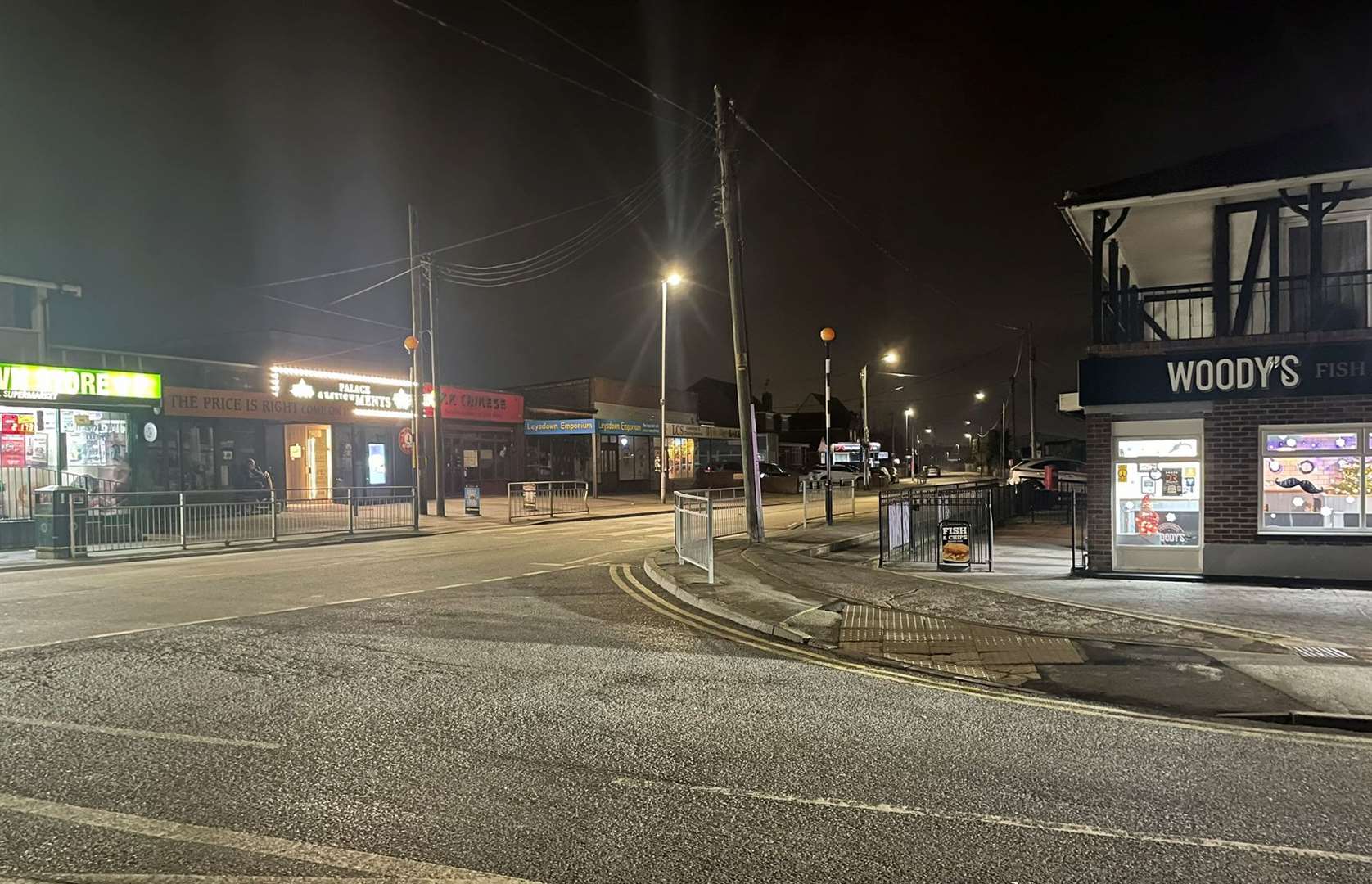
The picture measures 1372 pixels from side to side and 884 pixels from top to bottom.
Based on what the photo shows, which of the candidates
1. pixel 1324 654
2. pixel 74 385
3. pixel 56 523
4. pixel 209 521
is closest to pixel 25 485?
pixel 74 385

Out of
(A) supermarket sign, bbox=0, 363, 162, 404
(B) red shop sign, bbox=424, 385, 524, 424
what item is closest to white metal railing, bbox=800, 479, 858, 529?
(B) red shop sign, bbox=424, 385, 524, 424

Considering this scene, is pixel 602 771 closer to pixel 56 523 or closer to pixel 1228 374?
pixel 1228 374

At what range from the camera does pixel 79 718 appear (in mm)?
5617

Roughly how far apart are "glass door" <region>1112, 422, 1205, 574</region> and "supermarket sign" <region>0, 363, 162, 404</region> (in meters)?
24.1

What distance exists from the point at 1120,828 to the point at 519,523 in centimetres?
2159

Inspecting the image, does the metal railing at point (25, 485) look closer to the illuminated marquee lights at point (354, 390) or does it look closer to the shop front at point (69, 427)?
the shop front at point (69, 427)

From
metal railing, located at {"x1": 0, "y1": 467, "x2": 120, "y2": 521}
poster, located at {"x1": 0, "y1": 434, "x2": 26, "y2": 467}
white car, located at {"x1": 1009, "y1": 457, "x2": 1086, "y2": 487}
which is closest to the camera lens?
metal railing, located at {"x1": 0, "y1": 467, "x2": 120, "y2": 521}

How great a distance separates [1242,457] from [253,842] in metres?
13.3

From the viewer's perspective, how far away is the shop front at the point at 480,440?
3559 centimetres

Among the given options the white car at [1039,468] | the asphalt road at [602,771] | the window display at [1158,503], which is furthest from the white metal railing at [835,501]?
the asphalt road at [602,771]

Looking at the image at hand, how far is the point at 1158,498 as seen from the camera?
12.3 meters

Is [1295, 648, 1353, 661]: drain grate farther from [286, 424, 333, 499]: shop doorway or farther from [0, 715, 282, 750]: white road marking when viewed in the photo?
[286, 424, 333, 499]: shop doorway

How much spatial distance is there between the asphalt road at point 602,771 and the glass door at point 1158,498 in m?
7.35

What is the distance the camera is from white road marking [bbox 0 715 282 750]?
5.12 m
